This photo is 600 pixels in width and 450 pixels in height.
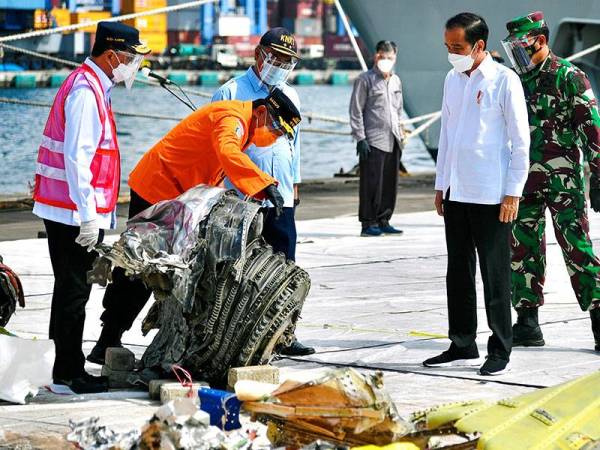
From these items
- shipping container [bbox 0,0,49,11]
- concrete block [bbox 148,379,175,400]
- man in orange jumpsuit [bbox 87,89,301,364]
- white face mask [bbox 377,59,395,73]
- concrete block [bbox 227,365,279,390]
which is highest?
man in orange jumpsuit [bbox 87,89,301,364]

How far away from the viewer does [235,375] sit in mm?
6891

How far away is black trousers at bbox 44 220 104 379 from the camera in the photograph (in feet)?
23.1

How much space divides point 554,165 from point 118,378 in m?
2.66

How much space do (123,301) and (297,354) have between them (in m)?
0.98

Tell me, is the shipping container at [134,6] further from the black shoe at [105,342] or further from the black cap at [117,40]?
the black cap at [117,40]

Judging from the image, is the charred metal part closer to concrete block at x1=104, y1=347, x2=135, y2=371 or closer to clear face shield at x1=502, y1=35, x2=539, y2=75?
concrete block at x1=104, y1=347, x2=135, y2=371

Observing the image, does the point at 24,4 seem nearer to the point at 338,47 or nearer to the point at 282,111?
the point at 338,47

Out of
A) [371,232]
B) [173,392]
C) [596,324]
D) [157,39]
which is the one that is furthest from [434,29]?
[157,39]

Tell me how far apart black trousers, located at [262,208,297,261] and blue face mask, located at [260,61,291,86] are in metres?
0.72

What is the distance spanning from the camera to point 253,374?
22.7 ft

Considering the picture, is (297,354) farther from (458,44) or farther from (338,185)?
(338,185)

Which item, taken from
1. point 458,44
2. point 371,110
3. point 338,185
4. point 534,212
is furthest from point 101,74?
point 338,185

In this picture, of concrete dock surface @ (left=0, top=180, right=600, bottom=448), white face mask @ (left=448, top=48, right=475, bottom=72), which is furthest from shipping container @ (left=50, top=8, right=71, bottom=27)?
white face mask @ (left=448, top=48, right=475, bottom=72)

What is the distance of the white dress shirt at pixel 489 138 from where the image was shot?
746cm
